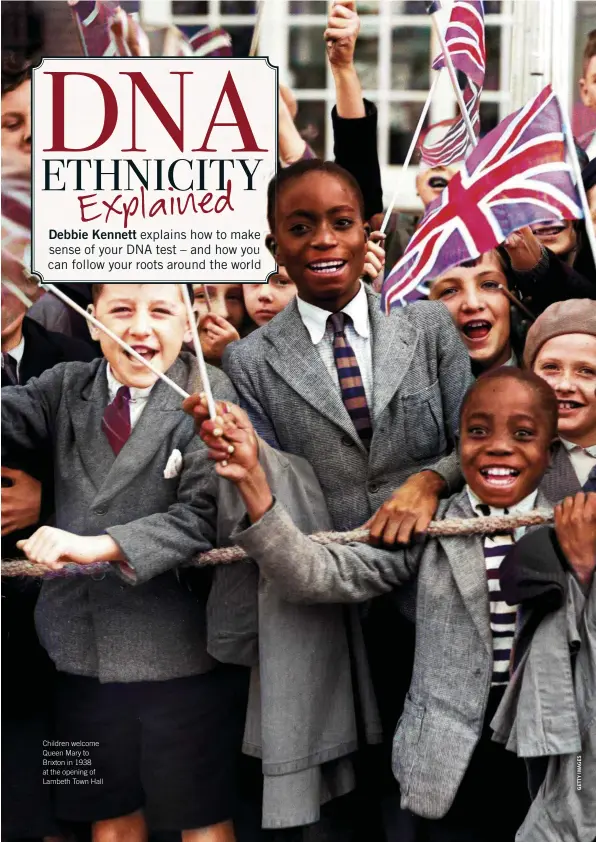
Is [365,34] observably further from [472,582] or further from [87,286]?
[472,582]

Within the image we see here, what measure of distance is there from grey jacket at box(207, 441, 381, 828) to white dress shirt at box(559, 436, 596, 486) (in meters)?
0.67

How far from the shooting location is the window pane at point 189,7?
3.61 metres

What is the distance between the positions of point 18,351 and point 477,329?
51.9 inches

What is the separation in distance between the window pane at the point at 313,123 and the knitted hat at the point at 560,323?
783mm

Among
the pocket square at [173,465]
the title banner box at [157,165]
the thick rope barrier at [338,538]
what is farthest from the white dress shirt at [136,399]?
the thick rope barrier at [338,538]

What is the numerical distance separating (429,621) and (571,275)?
1.05m

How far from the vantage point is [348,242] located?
346cm

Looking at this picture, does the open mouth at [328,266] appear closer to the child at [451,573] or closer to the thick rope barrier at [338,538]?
the child at [451,573]

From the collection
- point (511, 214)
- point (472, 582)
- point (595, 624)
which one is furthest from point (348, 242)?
point (595, 624)

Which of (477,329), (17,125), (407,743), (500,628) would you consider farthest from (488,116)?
(407,743)

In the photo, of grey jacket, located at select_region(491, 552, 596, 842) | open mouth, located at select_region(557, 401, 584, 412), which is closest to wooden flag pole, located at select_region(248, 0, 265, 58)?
open mouth, located at select_region(557, 401, 584, 412)

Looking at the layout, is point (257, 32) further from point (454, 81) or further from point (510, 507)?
point (510, 507)

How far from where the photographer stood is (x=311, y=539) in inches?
129

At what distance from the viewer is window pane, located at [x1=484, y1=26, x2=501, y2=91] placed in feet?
12.0
